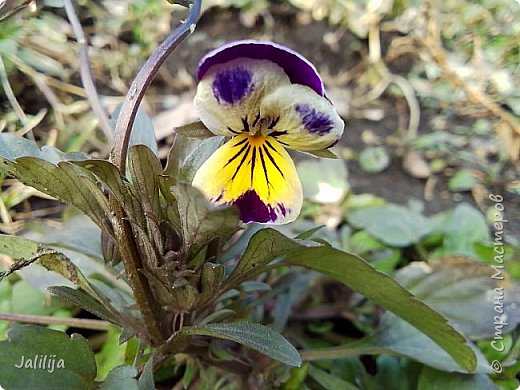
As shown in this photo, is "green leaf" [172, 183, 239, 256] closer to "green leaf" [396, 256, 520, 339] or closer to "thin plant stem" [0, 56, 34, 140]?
"green leaf" [396, 256, 520, 339]

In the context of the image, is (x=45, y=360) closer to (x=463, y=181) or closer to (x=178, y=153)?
(x=178, y=153)

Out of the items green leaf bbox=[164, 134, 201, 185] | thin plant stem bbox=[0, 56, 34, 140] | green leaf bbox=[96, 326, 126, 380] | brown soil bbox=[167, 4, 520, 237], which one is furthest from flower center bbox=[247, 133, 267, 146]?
brown soil bbox=[167, 4, 520, 237]

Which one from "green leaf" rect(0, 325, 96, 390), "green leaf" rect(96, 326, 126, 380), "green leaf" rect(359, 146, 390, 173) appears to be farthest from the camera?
"green leaf" rect(359, 146, 390, 173)

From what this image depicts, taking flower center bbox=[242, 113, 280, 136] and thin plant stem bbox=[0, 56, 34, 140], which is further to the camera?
thin plant stem bbox=[0, 56, 34, 140]

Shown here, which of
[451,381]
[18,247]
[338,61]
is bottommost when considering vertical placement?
[451,381]

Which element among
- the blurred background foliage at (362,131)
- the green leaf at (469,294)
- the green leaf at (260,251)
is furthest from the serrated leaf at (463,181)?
the green leaf at (260,251)

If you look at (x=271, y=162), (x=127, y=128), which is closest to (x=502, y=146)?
(x=271, y=162)

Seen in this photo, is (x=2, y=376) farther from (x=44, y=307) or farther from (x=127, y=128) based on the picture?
(x=44, y=307)

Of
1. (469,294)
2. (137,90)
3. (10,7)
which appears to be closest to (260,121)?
(137,90)
